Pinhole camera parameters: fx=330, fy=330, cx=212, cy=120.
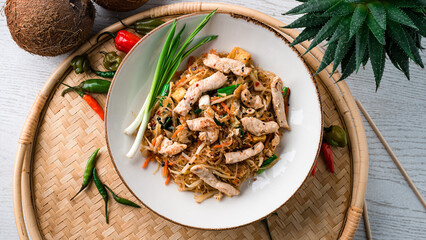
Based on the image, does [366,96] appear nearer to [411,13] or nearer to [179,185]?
[411,13]

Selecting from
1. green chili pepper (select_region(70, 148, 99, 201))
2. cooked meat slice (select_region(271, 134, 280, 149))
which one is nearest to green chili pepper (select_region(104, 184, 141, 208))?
green chili pepper (select_region(70, 148, 99, 201))

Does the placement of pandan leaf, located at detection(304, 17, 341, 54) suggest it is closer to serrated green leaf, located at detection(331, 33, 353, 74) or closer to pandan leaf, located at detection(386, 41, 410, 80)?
serrated green leaf, located at detection(331, 33, 353, 74)

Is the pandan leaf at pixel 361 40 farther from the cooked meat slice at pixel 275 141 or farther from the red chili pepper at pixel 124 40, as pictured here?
the red chili pepper at pixel 124 40

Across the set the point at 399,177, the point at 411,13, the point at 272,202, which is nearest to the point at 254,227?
the point at 272,202

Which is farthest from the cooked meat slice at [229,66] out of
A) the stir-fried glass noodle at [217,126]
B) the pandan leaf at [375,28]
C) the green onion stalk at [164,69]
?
the pandan leaf at [375,28]

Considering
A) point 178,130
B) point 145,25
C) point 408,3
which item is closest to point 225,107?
point 178,130

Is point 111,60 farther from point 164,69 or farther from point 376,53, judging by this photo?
point 376,53

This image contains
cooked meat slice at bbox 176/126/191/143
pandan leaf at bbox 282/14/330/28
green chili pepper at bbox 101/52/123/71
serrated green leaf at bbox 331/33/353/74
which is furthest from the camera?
green chili pepper at bbox 101/52/123/71
